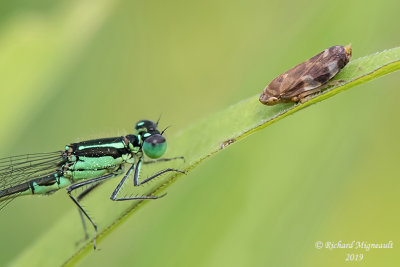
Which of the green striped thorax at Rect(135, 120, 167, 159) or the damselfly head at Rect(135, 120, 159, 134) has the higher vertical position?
the damselfly head at Rect(135, 120, 159, 134)

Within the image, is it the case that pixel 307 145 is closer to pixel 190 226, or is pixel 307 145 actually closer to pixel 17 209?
pixel 190 226

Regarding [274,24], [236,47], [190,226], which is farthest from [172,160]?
[236,47]

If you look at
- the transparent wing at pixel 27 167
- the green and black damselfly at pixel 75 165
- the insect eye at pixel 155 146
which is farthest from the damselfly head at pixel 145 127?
the transparent wing at pixel 27 167

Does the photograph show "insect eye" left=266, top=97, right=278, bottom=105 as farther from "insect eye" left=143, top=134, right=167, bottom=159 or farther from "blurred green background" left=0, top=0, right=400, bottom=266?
"insect eye" left=143, top=134, right=167, bottom=159

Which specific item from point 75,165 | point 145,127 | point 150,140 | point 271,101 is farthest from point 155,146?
point 271,101

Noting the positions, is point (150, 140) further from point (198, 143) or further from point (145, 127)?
point (198, 143)

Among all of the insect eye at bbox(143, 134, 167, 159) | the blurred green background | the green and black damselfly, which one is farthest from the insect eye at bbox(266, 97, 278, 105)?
the green and black damselfly

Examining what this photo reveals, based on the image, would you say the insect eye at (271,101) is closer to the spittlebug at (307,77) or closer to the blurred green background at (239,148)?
the spittlebug at (307,77)
